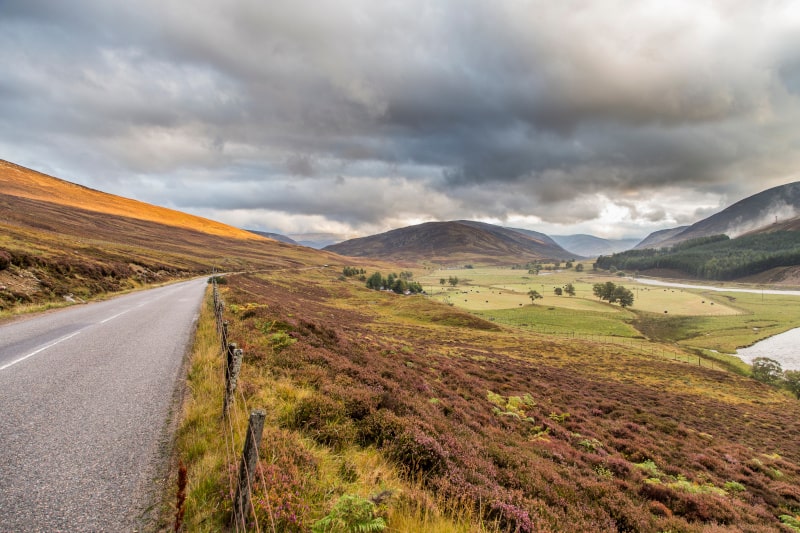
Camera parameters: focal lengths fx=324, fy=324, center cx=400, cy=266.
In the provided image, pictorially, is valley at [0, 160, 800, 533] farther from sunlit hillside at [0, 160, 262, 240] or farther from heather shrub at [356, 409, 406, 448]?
sunlit hillside at [0, 160, 262, 240]

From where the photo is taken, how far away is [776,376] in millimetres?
57844

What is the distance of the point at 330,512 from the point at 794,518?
17310 mm

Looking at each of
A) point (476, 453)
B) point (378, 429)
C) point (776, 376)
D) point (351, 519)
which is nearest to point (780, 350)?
point (776, 376)

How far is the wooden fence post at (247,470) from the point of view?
4070 mm

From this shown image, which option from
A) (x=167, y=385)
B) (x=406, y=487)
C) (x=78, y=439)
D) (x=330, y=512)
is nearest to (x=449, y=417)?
(x=406, y=487)

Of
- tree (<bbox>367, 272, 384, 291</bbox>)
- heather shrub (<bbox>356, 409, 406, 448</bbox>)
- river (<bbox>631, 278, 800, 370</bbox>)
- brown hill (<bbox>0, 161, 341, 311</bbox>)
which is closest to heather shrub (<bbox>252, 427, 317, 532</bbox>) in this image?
heather shrub (<bbox>356, 409, 406, 448</bbox>)

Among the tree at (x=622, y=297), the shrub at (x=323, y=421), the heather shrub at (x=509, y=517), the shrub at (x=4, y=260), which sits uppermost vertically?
the shrub at (x=4, y=260)

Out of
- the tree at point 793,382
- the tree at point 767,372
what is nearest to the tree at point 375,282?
the tree at point 767,372

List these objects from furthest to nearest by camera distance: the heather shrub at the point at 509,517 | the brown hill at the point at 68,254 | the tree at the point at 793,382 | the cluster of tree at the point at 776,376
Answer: the cluster of tree at the point at 776,376, the tree at the point at 793,382, the brown hill at the point at 68,254, the heather shrub at the point at 509,517

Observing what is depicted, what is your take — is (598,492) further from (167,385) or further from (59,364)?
(59,364)

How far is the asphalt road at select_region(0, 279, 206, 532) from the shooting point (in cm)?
466

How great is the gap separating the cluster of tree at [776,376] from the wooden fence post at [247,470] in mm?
84537

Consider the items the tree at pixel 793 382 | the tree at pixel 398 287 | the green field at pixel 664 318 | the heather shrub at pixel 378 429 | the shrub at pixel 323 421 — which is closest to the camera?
the shrub at pixel 323 421

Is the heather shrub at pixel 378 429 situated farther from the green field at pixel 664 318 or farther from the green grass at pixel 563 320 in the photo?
the green field at pixel 664 318
